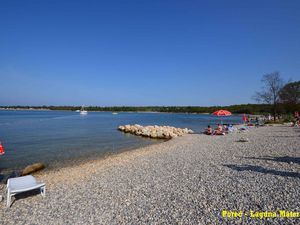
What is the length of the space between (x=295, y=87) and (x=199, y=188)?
50710 millimetres

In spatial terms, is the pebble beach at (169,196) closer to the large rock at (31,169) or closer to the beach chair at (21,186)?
the beach chair at (21,186)

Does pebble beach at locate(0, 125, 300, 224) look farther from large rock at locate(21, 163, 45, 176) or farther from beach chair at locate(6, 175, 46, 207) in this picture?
large rock at locate(21, 163, 45, 176)

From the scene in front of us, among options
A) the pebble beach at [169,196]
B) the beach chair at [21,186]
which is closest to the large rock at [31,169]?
the pebble beach at [169,196]

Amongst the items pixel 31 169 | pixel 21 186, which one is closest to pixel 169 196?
pixel 21 186

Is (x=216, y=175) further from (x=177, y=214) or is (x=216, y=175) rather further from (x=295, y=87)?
(x=295, y=87)

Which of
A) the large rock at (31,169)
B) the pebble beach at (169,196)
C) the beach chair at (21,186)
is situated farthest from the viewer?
the large rock at (31,169)

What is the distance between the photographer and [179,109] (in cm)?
16600

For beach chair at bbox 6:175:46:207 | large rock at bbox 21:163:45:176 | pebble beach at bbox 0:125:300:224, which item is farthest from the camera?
large rock at bbox 21:163:45:176

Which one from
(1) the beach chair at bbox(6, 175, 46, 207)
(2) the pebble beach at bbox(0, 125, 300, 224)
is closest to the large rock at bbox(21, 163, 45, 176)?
(2) the pebble beach at bbox(0, 125, 300, 224)

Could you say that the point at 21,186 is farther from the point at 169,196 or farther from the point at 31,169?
the point at 31,169

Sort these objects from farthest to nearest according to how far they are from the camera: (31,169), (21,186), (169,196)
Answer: (31,169) < (21,186) < (169,196)

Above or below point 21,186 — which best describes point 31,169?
below

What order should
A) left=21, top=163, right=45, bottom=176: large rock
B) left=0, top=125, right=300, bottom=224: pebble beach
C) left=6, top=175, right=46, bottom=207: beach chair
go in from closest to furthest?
left=0, top=125, right=300, bottom=224: pebble beach, left=6, top=175, right=46, bottom=207: beach chair, left=21, top=163, right=45, bottom=176: large rock

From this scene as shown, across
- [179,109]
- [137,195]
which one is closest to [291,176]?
[137,195]
